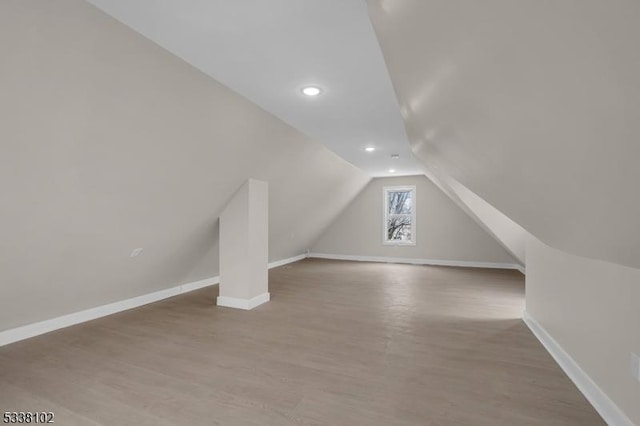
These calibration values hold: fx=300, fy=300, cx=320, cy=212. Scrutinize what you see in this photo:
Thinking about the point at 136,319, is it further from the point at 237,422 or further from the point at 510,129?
the point at 510,129

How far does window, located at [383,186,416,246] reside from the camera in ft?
27.0

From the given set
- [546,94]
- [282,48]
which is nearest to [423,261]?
[282,48]

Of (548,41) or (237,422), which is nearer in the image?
(548,41)

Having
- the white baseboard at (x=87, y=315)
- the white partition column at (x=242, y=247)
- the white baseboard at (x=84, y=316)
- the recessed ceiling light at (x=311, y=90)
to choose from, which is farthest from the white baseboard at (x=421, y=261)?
A: the recessed ceiling light at (x=311, y=90)

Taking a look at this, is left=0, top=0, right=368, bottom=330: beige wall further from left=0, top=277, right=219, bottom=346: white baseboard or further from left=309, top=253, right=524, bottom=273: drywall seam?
left=309, top=253, right=524, bottom=273: drywall seam

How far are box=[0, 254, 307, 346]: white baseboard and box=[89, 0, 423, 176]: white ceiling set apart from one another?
10.4 ft

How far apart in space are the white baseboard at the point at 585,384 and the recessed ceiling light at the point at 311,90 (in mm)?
3057

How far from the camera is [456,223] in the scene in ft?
25.2

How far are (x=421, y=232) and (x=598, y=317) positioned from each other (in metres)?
6.06

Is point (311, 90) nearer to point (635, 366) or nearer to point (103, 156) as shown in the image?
point (103, 156)

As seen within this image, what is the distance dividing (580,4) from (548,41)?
0.16m

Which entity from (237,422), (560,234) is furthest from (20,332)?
(560,234)

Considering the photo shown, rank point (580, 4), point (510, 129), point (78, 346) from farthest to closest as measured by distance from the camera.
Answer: point (78, 346), point (510, 129), point (580, 4)

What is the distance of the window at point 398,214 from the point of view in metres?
8.23
